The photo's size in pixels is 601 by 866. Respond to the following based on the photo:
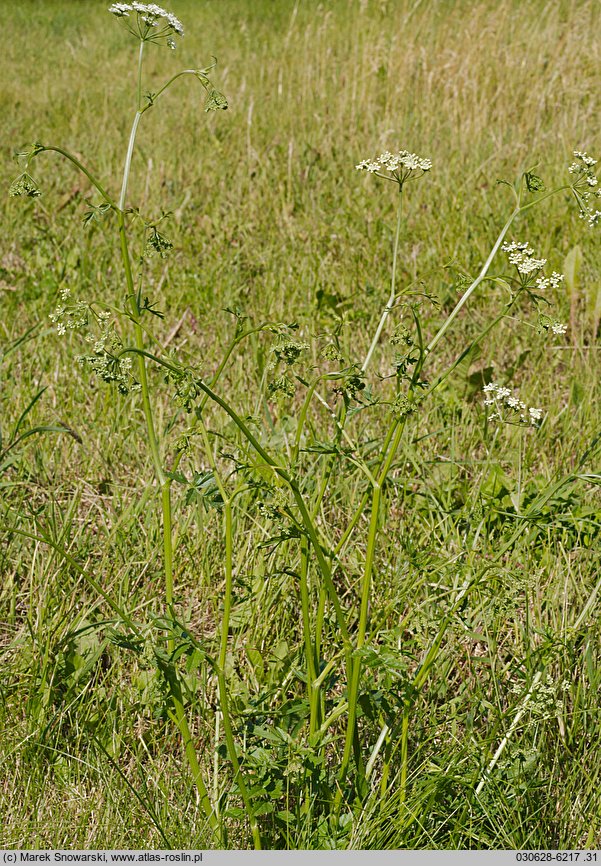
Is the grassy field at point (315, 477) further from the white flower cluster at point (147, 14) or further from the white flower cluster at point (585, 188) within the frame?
the white flower cluster at point (147, 14)

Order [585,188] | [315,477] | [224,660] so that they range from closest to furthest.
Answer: [224,660] → [585,188] → [315,477]

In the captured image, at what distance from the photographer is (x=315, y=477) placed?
2219mm

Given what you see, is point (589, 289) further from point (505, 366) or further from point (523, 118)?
point (523, 118)

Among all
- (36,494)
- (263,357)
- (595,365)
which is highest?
(595,365)

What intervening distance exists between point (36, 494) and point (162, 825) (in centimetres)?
115

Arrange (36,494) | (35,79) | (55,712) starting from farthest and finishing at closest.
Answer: (35,79) → (36,494) → (55,712)

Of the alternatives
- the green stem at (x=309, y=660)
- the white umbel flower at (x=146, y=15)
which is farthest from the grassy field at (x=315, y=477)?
the white umbel flower at (x=146, y=15)

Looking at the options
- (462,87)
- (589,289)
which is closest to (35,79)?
(462,87)

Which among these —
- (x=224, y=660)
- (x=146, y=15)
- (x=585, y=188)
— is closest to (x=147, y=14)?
(x=146, y=15)

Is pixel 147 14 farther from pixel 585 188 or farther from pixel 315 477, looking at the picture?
pixel 315 477

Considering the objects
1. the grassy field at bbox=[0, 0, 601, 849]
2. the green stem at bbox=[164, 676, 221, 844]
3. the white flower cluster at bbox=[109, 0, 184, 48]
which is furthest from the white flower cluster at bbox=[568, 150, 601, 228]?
the green stem at bbox=[164, 676, 221, 844]

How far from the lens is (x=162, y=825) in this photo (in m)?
1.42

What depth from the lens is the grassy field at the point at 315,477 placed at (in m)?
1.40

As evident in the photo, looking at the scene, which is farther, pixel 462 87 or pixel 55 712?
pixel 462 87
